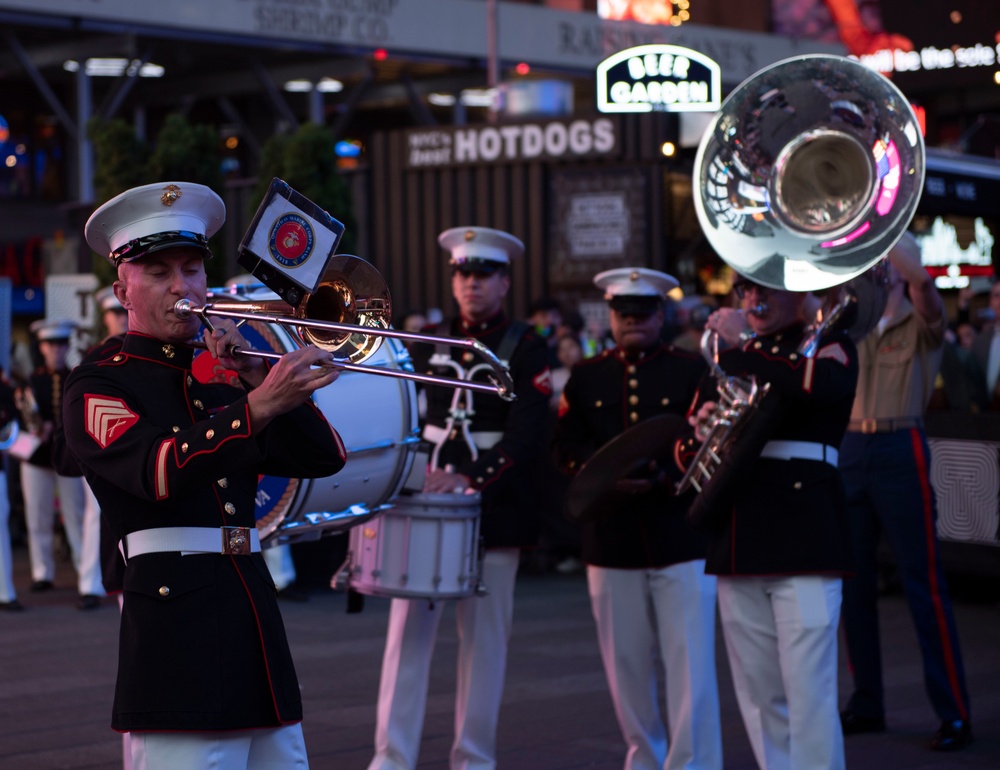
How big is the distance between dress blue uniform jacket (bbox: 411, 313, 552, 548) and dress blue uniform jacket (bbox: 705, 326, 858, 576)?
3.03 feet

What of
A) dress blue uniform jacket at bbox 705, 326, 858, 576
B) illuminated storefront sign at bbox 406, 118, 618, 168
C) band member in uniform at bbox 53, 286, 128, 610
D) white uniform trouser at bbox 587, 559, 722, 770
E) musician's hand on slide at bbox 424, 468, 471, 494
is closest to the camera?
dress blue uniform jacket at bbox 705, 326, 858, 576

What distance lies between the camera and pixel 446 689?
7996 mm

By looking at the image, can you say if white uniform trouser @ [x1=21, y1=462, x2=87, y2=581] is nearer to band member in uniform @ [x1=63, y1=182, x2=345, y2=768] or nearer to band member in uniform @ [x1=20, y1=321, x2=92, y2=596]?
band member in uniform @ [x1=20, y1=321, x2=92, y2=596]

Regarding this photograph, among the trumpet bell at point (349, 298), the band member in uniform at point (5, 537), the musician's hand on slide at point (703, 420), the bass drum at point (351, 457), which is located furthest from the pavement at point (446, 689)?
the trumpet bell at point (349, 298)

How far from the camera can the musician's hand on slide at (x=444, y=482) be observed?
19.2 ft

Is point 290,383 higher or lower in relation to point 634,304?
lower

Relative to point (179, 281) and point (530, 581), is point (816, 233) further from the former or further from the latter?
point (530, 581)

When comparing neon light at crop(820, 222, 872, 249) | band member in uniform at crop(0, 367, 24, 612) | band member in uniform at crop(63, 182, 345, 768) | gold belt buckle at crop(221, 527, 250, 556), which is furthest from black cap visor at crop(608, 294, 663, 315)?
band member in uniform at crop(0, 367, 24, 612)

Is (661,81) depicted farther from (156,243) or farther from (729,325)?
(156,243)

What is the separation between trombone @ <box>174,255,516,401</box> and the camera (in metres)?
3.62

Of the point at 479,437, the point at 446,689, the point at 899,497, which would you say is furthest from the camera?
the point at 446,689

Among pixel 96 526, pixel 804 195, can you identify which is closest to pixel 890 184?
pixel 804 195

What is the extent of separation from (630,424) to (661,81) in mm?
3908

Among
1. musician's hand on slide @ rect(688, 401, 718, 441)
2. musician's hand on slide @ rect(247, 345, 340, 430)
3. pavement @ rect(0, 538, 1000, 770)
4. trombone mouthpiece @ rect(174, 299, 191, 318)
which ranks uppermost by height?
trombone mouthpiece @ rect(174, 299, 191, 318)
